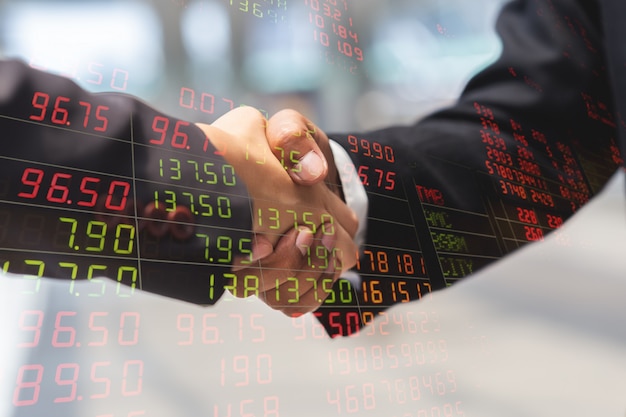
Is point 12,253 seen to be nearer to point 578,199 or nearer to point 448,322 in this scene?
point 448,322

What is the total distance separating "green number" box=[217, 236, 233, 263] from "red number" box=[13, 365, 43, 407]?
18cm

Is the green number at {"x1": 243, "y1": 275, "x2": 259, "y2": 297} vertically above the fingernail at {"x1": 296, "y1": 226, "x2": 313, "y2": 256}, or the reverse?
the fingernail at {"x1": 296, "y1": 226, "x2": 313, "y2": 256}

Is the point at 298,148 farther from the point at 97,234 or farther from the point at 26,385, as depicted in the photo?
the point at 26,385

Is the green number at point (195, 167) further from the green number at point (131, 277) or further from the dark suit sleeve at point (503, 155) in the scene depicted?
the dark suit sleeve at point (503, 155)

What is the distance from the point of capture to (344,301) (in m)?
0.58

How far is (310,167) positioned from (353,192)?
0.29 ft

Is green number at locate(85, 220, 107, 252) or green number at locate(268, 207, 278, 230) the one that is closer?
green number at locate(85, 220, 107, 252)

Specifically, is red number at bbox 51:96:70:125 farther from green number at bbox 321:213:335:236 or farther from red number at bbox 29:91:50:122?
green number at bbox 321:213:335:236

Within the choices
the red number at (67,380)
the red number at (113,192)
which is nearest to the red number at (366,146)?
the red number at (113,192)

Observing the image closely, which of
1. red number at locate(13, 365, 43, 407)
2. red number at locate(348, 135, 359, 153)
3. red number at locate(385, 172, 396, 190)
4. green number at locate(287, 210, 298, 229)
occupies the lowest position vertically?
red number at locate(13, 365, 43, 407)

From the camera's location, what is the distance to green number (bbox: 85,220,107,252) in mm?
426

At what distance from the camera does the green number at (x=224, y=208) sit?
19.8 inches

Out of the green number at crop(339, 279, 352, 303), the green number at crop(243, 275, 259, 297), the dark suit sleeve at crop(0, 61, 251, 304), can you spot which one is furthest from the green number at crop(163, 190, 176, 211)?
the green number at crop(339, 279, 352, 303)

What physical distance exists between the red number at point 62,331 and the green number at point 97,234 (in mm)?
57
